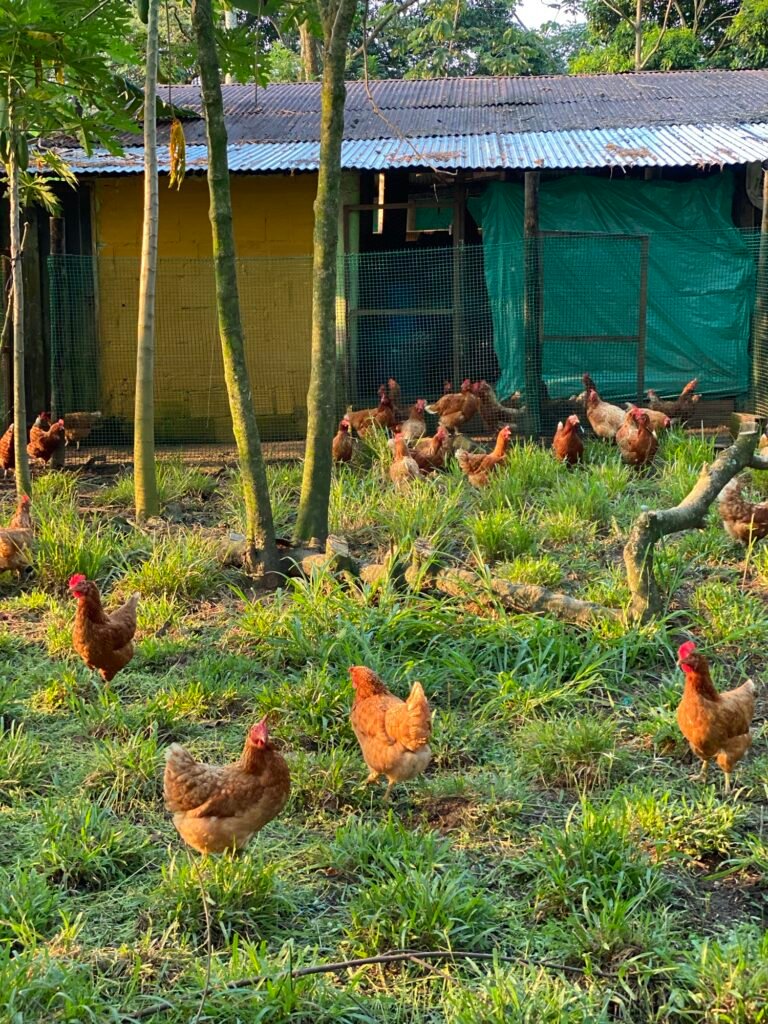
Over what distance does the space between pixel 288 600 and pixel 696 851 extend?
110 inches

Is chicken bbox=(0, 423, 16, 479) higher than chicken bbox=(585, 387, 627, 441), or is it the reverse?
chicken bbox=(585, 387, 627, 441)

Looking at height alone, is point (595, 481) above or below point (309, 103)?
below

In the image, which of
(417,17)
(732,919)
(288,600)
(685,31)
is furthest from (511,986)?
(417,17)

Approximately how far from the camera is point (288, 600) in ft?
19.2

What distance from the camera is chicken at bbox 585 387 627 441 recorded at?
9.59 metres

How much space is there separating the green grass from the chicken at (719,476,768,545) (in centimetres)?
15

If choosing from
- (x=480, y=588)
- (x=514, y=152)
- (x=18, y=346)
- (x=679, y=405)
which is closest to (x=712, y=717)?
(x=480, y=588)

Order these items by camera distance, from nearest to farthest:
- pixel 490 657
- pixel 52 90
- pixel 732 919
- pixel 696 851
Answer: pixel 732 919 < pixel 696 851 < pixel 490 657 < pixel 52 90

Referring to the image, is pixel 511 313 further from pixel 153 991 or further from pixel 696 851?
pixel 153 991

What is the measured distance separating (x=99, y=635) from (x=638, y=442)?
5.12m

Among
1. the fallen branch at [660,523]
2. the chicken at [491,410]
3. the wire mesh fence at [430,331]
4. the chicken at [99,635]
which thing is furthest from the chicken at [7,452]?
the fallen branch at [660,523]

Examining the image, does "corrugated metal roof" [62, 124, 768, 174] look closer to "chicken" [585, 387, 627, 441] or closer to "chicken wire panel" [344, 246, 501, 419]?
"chicken wire panel" [344, 246, 501, 419]

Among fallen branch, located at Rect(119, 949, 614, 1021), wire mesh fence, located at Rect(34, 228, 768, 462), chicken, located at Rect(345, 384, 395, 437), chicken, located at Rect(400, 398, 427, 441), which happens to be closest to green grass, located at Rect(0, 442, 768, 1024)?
fallen branch, located at Rect(119, 949, 614, 1021)

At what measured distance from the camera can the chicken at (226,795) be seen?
3543mm
